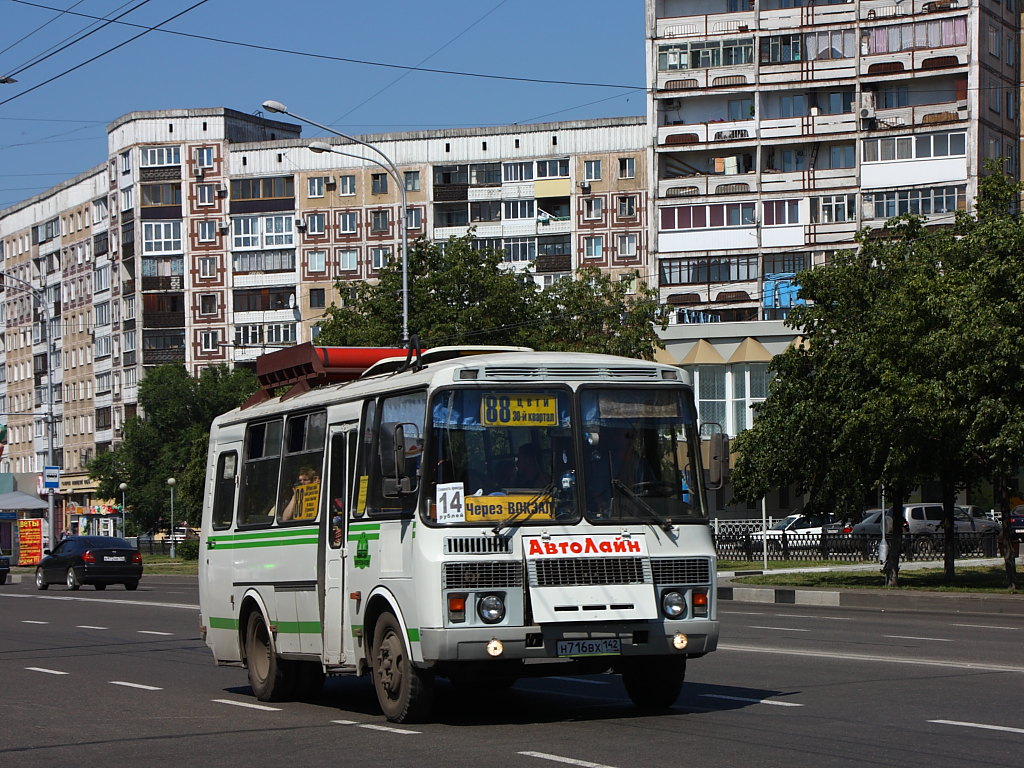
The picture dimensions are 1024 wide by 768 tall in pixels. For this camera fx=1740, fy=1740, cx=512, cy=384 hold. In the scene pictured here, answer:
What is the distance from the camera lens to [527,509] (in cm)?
1202

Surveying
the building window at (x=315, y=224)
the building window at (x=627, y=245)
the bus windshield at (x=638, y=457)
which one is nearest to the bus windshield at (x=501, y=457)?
the bus windshield at (x=638, y=457)

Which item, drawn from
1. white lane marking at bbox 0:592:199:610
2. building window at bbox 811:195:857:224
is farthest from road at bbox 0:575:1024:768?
building window at bbox 811:195:857:224

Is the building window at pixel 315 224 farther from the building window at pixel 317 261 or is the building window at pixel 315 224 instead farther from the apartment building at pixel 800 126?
the apartment building at pixel 800 126

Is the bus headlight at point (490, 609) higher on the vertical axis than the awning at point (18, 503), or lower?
lower

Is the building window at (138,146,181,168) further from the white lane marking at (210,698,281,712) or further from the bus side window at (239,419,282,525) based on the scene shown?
the white lane marking at (210,698,281,712)

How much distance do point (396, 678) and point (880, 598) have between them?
20.8m

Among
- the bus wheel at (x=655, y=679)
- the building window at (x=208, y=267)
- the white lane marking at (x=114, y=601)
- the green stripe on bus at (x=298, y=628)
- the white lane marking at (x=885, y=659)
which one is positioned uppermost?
the building window at (x=208, y=267)

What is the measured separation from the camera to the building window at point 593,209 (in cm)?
9906

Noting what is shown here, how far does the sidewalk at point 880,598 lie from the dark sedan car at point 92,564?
15646mm

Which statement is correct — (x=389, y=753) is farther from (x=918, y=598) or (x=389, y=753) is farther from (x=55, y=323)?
(x=55, y=323)

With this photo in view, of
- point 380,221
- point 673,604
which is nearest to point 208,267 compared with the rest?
point 380,221

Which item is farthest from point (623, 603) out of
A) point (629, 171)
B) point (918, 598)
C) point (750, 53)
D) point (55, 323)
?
point (55, 323)

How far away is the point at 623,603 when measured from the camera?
39.2 feet

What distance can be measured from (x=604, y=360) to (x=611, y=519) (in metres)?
1.24
